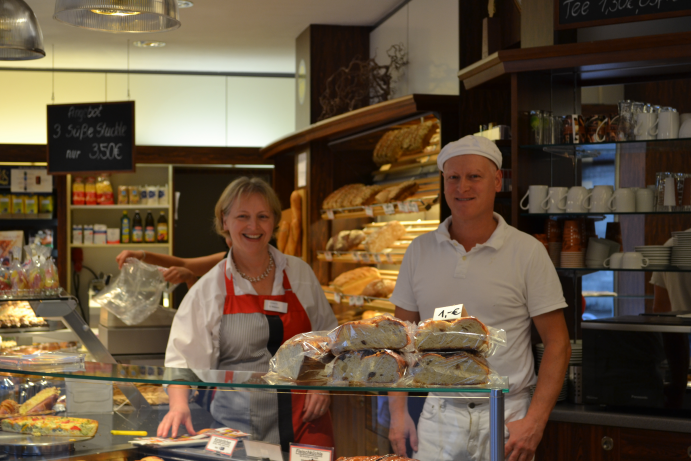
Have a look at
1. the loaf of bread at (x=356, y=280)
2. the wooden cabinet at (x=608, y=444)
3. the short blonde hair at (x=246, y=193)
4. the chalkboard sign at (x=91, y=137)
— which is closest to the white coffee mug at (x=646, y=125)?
the wooden cabinet at (x=608, y=444)

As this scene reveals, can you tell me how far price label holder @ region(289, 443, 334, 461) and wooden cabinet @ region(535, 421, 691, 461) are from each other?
1.54m

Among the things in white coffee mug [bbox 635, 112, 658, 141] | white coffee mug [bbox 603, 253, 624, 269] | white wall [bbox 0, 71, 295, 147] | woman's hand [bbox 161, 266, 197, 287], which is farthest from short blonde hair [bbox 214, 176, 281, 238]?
white wall [bbox 0, 71, 295, 147]

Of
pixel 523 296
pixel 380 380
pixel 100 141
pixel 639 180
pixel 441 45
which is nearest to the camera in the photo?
pixel 380 380

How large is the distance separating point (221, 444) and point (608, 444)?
68.7 inches

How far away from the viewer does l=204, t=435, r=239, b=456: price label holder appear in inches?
65.2

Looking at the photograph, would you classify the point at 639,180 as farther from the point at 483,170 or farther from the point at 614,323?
the point at 483,170

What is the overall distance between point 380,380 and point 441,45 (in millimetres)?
3284

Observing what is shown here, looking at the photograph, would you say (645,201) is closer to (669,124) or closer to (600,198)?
(600,198)

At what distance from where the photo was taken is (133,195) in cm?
690

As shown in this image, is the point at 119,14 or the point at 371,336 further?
the point at 119,14

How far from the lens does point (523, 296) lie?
2.12 metres

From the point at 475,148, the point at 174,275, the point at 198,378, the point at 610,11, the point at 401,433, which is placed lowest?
the point at 401,433

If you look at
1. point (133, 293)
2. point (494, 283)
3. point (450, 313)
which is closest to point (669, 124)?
point (494, 283)

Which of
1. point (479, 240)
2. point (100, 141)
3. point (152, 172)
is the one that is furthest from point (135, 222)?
point (479, 240)
